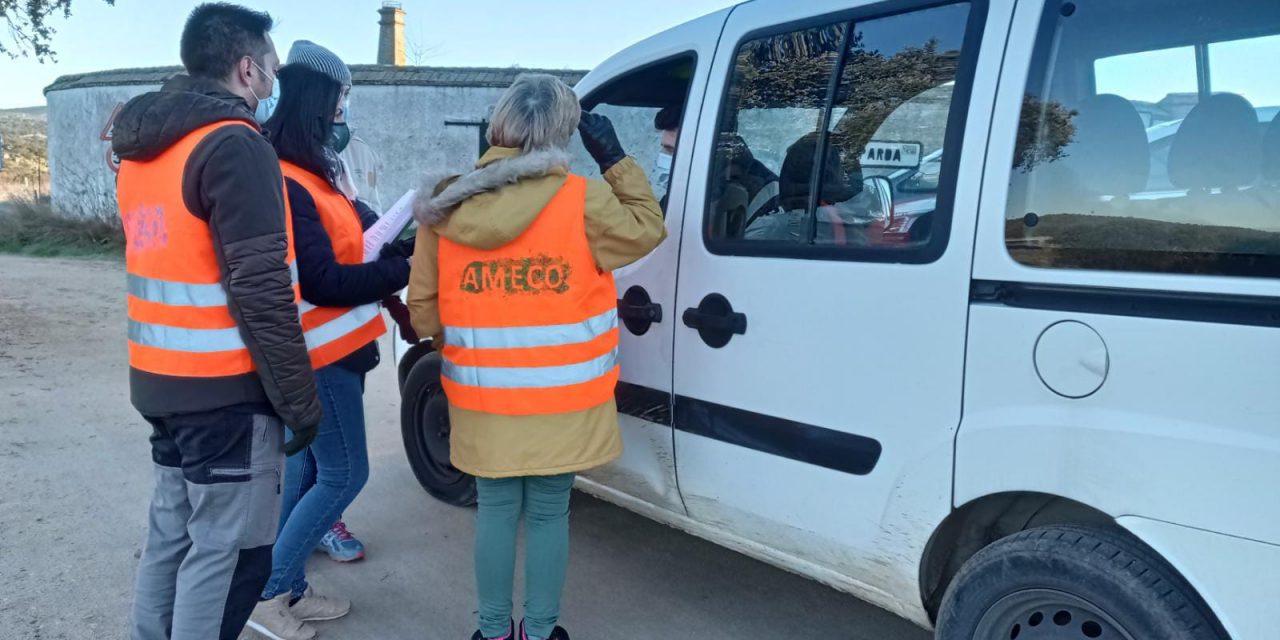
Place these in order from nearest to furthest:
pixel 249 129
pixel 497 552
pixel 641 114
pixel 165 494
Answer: pixel 249 129 → pixel 165 494 → pixel 497 552 → pixel 641 114

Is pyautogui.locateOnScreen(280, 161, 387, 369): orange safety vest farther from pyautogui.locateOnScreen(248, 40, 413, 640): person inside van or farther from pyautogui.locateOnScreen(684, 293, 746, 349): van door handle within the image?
pyautogui.locateOnScreen(684, 293, 746, 349): van door handle

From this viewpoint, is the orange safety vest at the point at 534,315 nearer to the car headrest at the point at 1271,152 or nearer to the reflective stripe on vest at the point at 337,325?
the reflective stripe on vest at the point at 337,325

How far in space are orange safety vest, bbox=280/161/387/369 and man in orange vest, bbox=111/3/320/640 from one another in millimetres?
350

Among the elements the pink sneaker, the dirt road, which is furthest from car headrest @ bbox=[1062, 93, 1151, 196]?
the pink sneaker

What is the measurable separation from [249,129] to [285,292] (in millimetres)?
400

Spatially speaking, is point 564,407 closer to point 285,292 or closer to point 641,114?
point 285,292

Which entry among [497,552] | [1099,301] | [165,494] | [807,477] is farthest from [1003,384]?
[165,494]

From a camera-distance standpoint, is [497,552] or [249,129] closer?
[249,129]

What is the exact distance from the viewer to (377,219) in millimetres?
3223

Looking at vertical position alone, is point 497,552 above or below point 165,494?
below

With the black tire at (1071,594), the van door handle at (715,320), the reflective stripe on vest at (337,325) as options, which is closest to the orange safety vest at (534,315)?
Answer: the van door handle at (715,320)

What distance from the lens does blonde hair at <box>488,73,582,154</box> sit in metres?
2.50

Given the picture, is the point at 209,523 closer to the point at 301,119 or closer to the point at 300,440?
the point at 300,440

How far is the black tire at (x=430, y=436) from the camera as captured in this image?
13.1 ft
